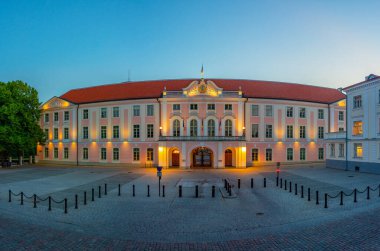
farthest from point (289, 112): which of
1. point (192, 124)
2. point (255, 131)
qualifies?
point (192, 124)

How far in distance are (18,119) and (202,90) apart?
27.7 metres

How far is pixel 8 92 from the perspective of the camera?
116 ft

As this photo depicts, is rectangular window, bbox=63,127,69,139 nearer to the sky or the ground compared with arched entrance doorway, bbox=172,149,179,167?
nearer to the sky

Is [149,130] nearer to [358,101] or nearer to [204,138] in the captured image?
[204,138]

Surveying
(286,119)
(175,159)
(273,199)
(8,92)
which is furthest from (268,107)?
(8,92)

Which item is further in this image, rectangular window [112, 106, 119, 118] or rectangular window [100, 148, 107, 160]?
rectangular window [100, 148, 107, 160]

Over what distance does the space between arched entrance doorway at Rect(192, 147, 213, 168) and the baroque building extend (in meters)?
0.15

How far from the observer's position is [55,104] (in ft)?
142

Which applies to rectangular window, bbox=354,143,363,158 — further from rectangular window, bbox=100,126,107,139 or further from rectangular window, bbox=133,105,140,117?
rectangular window, bbox=100,126,107,139

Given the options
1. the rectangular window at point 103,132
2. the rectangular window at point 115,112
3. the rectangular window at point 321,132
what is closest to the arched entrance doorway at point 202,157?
the rectangular window at point 115,112

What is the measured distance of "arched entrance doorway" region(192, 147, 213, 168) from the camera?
3666cm

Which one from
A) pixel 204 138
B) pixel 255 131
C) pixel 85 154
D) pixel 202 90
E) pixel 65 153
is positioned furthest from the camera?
pixel 65 153

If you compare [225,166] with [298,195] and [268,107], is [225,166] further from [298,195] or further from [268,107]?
[298,195]

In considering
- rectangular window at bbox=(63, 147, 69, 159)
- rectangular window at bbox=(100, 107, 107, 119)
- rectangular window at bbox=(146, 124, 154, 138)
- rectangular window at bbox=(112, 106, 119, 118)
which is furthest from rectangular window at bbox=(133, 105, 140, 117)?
rectangular window at bbox=(63, 147, 69, 159)
